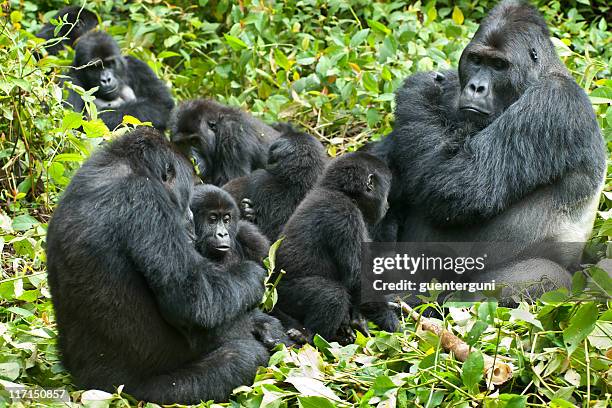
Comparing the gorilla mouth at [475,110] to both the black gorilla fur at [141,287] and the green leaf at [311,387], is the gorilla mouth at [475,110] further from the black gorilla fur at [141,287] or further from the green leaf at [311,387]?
the green leaf at [311,387]

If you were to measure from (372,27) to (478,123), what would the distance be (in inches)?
102

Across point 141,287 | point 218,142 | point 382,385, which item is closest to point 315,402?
point 382,385

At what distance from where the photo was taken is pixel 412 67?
7.64 meters

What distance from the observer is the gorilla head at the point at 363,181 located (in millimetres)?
5441

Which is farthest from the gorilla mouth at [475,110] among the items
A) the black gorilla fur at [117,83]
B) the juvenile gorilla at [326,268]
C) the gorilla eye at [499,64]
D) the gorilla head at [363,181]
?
the black gorilla fur at [117,83]

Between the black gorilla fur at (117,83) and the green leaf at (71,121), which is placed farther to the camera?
the black gorilla fur at (117,83)

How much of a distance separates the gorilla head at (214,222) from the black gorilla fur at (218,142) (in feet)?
5.61

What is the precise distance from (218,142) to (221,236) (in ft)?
6.52

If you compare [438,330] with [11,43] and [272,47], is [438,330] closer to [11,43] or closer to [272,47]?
[11,43]

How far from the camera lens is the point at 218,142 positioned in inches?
272

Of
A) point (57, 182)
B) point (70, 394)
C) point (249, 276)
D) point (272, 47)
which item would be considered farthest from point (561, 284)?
point (272, 47)

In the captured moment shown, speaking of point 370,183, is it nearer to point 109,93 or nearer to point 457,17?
point 457,17

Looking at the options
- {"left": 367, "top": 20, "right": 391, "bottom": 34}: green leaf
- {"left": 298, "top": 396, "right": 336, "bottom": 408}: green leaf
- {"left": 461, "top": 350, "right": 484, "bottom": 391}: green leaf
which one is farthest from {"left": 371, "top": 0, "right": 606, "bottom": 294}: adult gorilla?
{"left": 367, "top": 20, "right": 391, "bottom": 34}: green leaf

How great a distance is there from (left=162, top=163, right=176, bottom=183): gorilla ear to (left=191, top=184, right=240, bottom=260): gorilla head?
0.55 m
